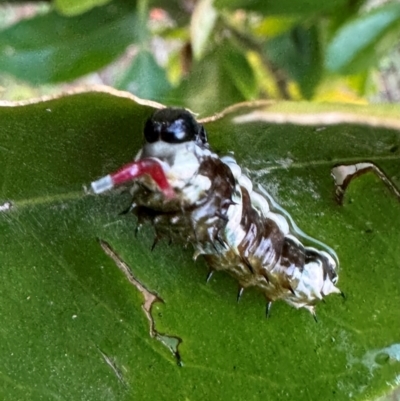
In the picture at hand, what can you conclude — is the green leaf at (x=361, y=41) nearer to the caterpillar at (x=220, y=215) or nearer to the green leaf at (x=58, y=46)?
the caterpillar at (x=220, y=215)

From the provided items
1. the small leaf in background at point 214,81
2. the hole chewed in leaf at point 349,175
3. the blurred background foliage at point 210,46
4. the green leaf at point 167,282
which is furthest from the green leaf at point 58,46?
the hole chewed in leaf at point 349,175

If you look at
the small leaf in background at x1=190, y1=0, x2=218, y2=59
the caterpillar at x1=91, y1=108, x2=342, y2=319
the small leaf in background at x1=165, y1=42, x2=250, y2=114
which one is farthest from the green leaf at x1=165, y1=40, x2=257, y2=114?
the caterpillar at x1=91, y1=108, x2=342, y2=319

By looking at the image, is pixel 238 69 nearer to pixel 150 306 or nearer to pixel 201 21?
pixel 201 21

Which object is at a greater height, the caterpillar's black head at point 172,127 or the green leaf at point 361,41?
the green leaf at point 361,41

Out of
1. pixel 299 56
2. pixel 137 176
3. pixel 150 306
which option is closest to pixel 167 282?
pixel 150 306

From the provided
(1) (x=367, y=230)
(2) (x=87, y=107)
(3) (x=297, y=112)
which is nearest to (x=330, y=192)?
(1) (x=367, y=230)

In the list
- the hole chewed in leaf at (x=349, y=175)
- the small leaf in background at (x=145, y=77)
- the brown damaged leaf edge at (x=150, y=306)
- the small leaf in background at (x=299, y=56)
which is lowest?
the brown damaged leaf edge at (x=150, y=306)

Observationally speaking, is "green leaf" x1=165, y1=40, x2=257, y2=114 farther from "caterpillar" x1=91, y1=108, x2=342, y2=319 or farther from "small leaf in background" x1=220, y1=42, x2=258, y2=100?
"caterpillar" x1=91, y1=108, x2=342, y2=319
